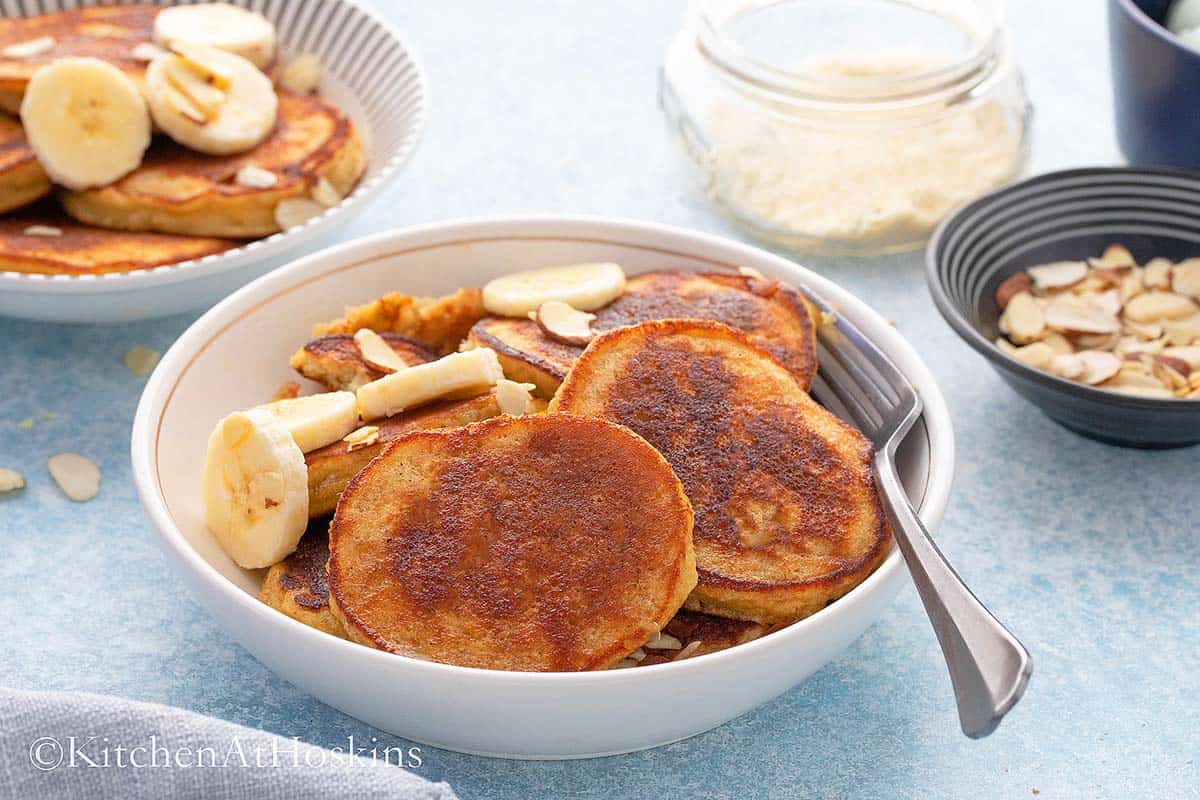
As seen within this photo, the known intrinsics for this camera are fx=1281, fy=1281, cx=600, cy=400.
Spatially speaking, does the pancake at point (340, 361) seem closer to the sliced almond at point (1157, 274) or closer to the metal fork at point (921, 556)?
the metal fork at point (921, 556)

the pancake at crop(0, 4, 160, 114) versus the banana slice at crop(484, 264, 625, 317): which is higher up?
the pancake at crop(0, 4, 160, 114)

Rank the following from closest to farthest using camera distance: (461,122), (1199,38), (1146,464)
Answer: (1146,464) < (1199,38) < (461,122)

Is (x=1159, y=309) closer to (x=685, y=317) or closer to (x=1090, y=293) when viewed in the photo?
(x=1090, y=293)

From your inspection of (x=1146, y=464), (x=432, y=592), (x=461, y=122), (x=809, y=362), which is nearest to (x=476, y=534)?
(x=432, y=592)

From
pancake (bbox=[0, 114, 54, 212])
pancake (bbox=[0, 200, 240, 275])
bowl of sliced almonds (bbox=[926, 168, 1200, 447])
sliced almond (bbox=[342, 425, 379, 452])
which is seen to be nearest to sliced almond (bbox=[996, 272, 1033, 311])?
bowl of sliced almonds (bbox=[926, 168, 1200, 447])

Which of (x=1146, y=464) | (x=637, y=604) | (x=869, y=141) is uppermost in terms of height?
(x=637, y=604)

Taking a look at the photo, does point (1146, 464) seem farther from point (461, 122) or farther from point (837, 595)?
point (461, 122)

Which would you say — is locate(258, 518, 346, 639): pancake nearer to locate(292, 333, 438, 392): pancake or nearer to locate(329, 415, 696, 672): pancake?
locate(329, 415, 696, 672): pancake
